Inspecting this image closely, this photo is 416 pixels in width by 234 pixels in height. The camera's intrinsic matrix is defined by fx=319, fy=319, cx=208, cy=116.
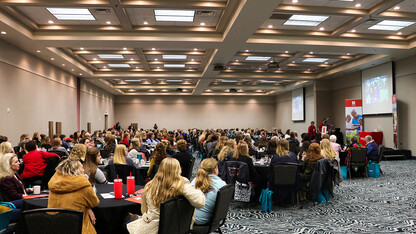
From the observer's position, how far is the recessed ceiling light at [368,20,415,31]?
10008mm

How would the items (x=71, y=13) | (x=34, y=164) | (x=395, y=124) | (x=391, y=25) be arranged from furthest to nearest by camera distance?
(x=395, y=124), (x=391, y=25), (x=71, y=13), (x=34, y=164)

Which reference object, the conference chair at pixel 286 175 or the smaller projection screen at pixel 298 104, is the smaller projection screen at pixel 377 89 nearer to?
the smaller projection screen at pixel 298 104

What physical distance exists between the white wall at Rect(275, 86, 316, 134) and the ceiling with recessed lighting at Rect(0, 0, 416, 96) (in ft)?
18.0

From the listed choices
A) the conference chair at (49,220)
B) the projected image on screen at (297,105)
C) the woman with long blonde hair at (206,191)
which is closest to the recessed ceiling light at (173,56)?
the woman with long blonde hair at (206,191)

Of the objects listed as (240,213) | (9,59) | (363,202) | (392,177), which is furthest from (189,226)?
(9,59)

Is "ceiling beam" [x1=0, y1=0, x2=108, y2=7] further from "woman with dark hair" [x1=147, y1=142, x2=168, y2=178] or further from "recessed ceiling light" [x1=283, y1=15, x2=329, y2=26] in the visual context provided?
"recessed ceiling light" [x1=283, y1=15, x2=329, y2=26]

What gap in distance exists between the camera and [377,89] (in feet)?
48.9

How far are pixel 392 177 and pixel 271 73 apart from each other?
10519 millimetres

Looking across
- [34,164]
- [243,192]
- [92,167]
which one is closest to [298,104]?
[243,192]

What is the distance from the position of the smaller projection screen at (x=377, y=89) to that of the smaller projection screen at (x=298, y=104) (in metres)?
6.28

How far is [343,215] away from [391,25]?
770 cm

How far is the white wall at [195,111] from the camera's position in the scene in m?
27.8

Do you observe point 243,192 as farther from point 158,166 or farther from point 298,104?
point 298,104

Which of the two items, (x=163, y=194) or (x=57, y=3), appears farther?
(x=57, y=3)
